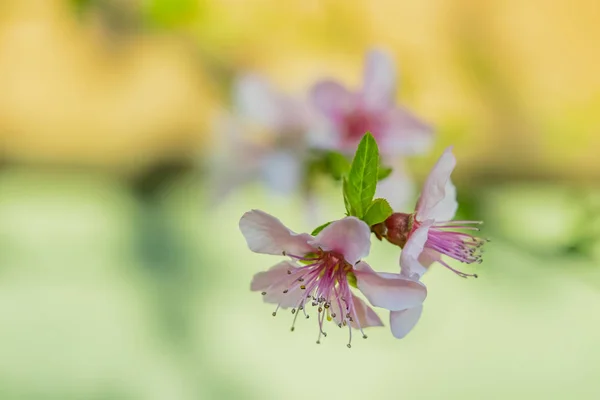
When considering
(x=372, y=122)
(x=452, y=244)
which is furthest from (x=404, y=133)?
(x=452, y=244)

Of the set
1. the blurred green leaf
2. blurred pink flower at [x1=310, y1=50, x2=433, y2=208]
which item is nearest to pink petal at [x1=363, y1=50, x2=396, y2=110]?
blurred pink flower at [x1=310, y1=50, x2=433, y2=208]

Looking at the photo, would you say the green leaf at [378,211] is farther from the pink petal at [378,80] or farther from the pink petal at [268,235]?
the pink petal at [378,80]

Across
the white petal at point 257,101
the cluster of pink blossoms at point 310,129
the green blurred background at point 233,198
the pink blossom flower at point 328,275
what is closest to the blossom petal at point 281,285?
the pink blossom flower at point 328,275

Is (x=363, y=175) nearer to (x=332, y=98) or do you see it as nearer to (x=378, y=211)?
(x=378, y=211)

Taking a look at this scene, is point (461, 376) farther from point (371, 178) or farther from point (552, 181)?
point (371, 178)

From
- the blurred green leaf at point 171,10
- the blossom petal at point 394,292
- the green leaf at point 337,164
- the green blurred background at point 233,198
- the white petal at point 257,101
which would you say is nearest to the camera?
the blossom petal at point 394,292

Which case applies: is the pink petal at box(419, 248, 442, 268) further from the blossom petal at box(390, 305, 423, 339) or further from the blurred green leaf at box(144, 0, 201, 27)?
the blurred green leaf at box(144, 0, 201, 27)

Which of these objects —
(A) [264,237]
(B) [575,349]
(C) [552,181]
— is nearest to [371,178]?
(A) [264,237]
